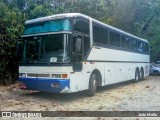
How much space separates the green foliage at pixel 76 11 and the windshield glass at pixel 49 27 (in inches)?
132

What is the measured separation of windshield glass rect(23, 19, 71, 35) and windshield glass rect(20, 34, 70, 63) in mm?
271

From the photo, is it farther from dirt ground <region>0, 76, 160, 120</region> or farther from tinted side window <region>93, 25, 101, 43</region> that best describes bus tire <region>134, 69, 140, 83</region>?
tinted side window <region>93, 25, 101, 43</region>

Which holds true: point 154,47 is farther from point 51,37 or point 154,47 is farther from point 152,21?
point 51,37

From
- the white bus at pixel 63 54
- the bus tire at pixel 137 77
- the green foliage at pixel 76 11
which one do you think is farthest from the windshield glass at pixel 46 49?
the bus tire at pixel 137 77

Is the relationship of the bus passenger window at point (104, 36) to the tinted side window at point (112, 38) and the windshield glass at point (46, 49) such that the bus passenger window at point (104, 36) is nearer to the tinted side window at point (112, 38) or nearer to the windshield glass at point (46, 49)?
the tinted side window at point (112, 38)

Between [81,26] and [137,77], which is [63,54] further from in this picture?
[137,77]

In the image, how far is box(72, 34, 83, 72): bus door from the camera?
32.8ft

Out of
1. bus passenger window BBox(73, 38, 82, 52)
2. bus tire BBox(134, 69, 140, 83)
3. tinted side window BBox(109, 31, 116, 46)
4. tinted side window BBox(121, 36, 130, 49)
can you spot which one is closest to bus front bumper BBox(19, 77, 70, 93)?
bus passenger window BBox(73, 38, 82, 52)

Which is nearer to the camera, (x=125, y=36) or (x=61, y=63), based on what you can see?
(x=61, y=63)

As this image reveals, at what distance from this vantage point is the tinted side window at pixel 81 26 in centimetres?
1040

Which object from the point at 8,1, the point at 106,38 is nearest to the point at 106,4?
the point at 8,1

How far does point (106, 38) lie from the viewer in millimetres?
13242

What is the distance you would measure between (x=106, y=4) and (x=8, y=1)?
9.54 m

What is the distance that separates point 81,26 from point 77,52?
1.25m
